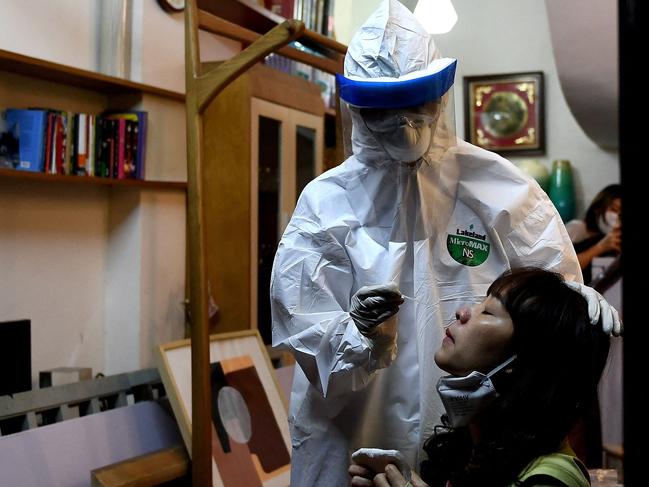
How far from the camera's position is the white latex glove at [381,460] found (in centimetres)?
143

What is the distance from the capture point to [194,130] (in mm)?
2418

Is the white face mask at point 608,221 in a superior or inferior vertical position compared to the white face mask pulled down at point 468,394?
superior

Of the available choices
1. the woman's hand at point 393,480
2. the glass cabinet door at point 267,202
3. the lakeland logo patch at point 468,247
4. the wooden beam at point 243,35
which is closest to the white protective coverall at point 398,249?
the lakeland logo patch at point 468,247

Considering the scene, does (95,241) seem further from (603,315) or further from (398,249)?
(603,315)

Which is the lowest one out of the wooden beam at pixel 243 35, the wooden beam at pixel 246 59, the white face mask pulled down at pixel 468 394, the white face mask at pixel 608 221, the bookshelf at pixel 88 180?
the white face mask pulled down at pixel 468 394

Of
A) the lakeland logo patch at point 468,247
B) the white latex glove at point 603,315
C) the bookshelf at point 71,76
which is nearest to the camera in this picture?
the white latex glove at point 603,315

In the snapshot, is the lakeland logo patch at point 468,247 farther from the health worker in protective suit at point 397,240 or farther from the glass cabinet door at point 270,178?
the glass cabinet door at point 270,178

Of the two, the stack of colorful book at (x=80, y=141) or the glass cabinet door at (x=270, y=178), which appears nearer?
the stack of colorful book at (x=80, y=141)

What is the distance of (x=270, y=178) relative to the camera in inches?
140

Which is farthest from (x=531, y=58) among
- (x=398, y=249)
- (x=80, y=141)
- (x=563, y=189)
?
(x=398, y=249)

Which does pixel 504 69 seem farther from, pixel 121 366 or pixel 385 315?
pixel 385 315

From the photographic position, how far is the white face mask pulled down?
1.35 m

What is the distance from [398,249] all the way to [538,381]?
0.53 m

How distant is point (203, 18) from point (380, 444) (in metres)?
1.48
